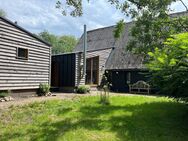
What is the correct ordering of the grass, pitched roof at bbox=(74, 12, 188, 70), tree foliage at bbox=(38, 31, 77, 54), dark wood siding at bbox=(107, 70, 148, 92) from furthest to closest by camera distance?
tree foliage at bbox=(38, 31, 77, 54), pitched roof at bbox=(74, 12, 188, 70), dark wood siding at bbox=(107, 70, 148, 92), the grass

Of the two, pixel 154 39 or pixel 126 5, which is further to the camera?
pixel 154 39

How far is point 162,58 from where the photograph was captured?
7340 mm


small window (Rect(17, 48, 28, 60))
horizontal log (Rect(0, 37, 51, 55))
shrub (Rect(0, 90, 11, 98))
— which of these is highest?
horizontal log (Rect(0, 37, 51, 55))

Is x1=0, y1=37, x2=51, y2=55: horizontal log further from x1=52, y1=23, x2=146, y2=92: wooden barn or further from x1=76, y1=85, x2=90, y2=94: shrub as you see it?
x1=76, y1=85, x2=90, y2=94: shrub

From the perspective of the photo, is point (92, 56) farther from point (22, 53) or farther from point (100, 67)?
point (22, 53)

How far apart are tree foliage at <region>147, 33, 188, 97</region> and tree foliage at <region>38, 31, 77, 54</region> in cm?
5844

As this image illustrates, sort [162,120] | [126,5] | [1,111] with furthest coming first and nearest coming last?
[126,5] < [1,111] < [162,120]

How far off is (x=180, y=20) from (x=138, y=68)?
27.1ft

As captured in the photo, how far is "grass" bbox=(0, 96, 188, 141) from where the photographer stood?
6.25 meters

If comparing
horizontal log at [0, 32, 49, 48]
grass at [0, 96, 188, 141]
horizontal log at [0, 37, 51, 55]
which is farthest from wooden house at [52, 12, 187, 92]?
grass at [0, 96, 188, 141]

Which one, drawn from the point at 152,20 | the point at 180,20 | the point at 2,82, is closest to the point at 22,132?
the point at 2,82

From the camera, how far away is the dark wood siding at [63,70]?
1825 centimetres

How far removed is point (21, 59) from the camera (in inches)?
537

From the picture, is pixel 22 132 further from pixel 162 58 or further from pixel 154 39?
pixel 154 39
